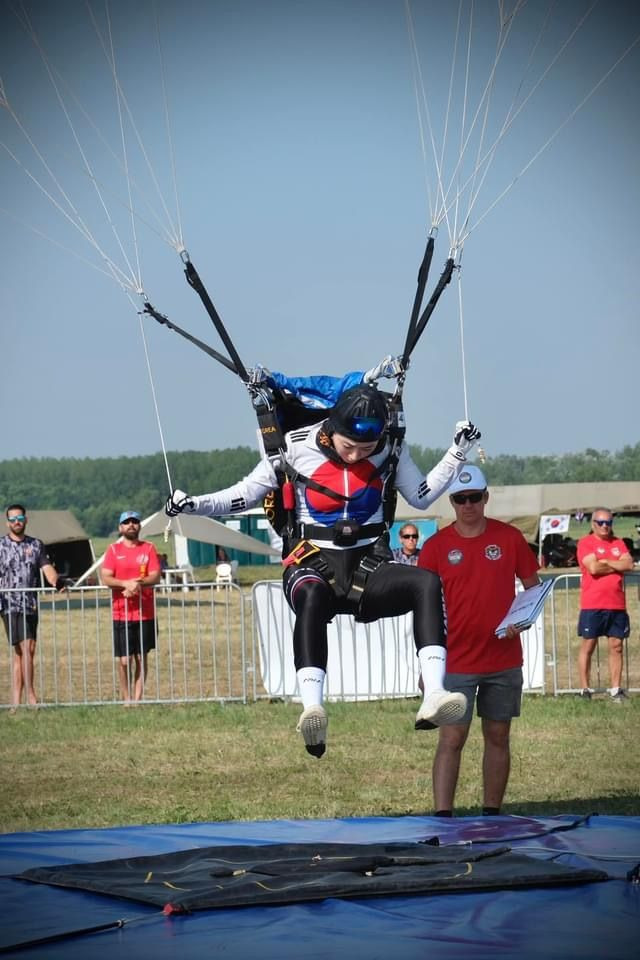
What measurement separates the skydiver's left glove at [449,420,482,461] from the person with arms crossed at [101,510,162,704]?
16.3 ft

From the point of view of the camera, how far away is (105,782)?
24.4ft

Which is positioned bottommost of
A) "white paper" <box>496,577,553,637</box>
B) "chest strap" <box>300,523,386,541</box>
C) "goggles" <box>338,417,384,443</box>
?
"white paper" <box>496,577,553,637</box>

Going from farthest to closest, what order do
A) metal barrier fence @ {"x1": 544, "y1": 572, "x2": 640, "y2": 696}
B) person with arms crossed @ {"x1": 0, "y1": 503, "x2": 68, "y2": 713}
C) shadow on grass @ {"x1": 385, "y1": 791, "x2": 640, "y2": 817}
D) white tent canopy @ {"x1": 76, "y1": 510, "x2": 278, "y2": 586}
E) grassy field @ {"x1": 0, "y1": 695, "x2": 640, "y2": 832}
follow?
white tent canopy @ {"x1": 76, "y1": 510, "x2": 278, "y2": 586}, metal barrier fence @ {"x1": 544, "y1": 572, "x2": 640, "y2": 696}, person with arms crossed @ {"x1": 0, "y1": 503, "x2": 68, "y2": 713}, grassy field @ {"x1": 0, "y1": 695, "x2": 640, "y2": 832}, shadow on grass @ {"x1": 385, "y1": 791, "x2": 640, "y2": 817}

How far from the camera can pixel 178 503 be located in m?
5.02

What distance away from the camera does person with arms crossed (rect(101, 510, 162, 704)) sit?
990 cm

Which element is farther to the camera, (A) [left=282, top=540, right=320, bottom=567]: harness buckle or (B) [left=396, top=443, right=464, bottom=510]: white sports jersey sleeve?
(B) [left=396, top=443, right=464, bottom=510]: white sports jersey sleeve

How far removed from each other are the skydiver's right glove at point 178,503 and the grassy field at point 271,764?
2.05 metres

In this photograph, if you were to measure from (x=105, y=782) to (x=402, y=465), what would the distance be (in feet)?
10.1

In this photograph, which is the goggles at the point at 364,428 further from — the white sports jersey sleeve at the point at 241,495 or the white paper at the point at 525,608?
the white paper at the point at 525,608

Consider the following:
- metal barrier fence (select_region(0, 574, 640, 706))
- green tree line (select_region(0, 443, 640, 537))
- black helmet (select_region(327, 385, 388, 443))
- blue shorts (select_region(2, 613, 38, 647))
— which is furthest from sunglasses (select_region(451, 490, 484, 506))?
green tree line (select_region(0, 443, 640, 537))

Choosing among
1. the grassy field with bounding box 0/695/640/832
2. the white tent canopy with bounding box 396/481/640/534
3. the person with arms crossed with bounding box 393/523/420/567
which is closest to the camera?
the grassy field with bounding box 0/695/640/832

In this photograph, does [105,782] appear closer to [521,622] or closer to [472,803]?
[472,803]

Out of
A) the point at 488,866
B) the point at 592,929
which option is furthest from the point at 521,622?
the point at 592,929

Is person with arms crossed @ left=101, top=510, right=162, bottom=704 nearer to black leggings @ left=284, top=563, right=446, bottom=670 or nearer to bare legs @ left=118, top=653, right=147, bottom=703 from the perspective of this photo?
bare legs @ left=118, top=653, right=147, bottom=703
